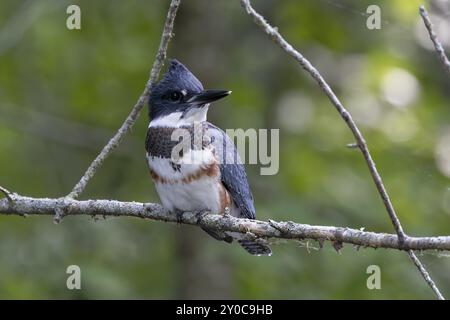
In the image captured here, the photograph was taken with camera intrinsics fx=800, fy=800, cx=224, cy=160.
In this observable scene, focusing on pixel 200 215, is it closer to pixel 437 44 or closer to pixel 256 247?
pixel 256 247

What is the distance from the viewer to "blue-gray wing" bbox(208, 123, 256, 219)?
428cm

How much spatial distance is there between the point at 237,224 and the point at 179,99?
4.05 ft

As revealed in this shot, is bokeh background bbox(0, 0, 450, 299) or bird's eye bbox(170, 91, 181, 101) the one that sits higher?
bokeh background bbox(0, 0, 450, 299)

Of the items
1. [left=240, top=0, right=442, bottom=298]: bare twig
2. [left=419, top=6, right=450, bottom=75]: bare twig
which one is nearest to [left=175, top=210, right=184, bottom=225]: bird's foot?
[left=240, top=0, right=442, bottom=298]: bare twig

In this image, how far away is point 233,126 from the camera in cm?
732

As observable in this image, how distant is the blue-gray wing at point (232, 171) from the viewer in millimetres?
4277

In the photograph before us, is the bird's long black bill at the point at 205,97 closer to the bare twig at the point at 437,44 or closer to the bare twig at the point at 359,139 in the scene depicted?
the bare twig at the point at 359,139

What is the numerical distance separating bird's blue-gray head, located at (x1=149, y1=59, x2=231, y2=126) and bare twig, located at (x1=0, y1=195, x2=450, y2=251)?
0.67m

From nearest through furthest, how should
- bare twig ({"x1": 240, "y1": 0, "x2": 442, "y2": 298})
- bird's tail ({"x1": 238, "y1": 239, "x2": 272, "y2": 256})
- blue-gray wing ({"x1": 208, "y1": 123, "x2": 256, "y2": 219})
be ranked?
bare twig ({"x1": 240, "y1": 0, "x2": 442, "y2": 298}) → blue-gray wing ({"x1": 208, "y1": 123, "x2": 256, "y2": 219}) → bird's tail ({"x1": 238, "y1": 239, "x2": 272, "y2": 256})

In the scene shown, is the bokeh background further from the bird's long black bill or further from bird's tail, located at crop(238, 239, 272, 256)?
the bird's long black bill

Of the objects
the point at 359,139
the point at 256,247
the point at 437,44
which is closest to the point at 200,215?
the point at 256,247

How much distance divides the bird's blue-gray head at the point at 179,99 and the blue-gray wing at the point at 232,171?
0.41 ft

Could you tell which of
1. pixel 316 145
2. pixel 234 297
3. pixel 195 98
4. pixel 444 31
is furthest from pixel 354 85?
pixel 195 98

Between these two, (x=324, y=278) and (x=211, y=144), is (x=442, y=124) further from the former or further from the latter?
(x=211, y=144)
